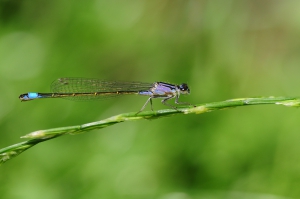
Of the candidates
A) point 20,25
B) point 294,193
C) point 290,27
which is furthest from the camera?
point 290,27

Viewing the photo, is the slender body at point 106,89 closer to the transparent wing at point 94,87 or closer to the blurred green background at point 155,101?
the transparent wing at point 94,87

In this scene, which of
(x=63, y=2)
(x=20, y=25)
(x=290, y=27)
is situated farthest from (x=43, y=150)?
(x=290, y=27)

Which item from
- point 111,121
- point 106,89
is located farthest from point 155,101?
point 111,121

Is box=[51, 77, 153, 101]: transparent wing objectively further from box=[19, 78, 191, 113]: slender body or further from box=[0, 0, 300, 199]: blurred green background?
box=[0, 0, 300, 199]: blurred green background

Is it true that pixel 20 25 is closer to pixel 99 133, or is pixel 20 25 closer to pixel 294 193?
pixel 99 133

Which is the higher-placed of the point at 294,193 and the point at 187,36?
the point at 187,36

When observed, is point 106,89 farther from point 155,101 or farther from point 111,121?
point 111,121
